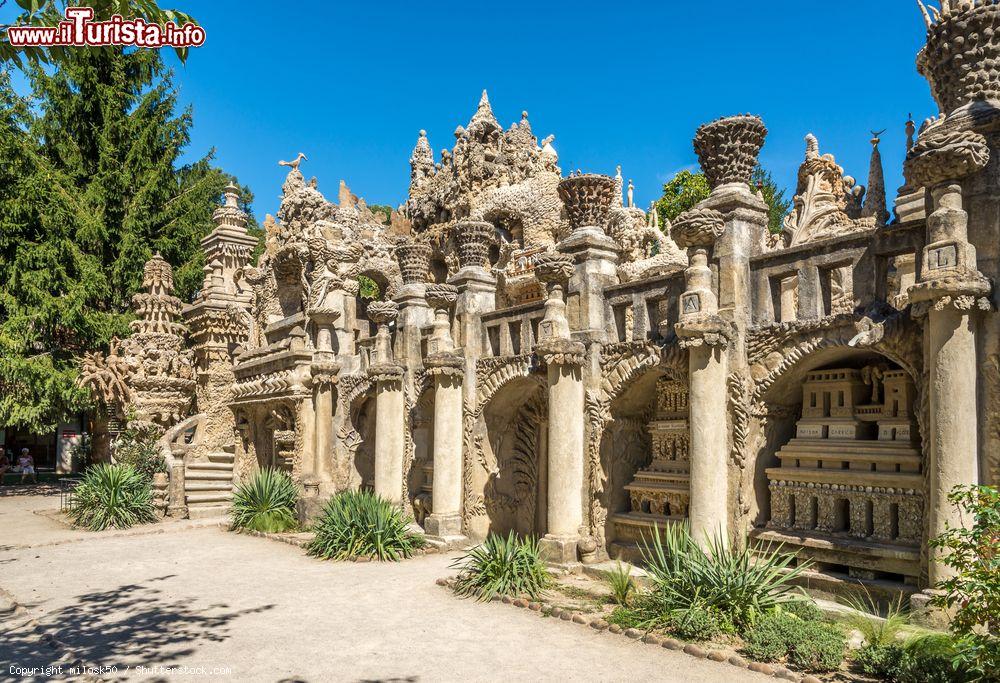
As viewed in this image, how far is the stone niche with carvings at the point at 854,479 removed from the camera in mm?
7691

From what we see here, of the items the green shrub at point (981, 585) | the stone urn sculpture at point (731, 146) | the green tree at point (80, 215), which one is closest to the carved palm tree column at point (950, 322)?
the green shrub at point (981, 585)

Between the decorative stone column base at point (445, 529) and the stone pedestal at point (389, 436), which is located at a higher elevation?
the stone pedestal at point (389, 436)

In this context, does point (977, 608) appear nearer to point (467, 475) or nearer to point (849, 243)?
point (849, 243)

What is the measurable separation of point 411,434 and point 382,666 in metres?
7.60

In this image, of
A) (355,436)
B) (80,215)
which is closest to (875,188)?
(355,436)

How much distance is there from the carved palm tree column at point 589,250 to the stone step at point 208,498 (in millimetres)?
11636

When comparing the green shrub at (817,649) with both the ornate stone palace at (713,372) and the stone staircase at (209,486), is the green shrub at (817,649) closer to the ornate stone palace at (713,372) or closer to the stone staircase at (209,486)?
the ornate stone palace at (713,372)

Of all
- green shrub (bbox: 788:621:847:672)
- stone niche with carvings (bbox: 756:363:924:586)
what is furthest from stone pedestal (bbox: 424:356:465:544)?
green shrub (bbox: 788:621:847:672)

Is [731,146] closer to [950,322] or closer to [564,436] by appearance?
[950,322]

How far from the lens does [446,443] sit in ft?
42.6

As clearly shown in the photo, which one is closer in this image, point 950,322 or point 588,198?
point 950,322

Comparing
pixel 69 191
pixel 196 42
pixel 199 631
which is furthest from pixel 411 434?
pixel 69 191

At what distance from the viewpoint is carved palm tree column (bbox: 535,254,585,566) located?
10.6 meters

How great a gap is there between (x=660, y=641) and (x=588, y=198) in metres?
6.39
